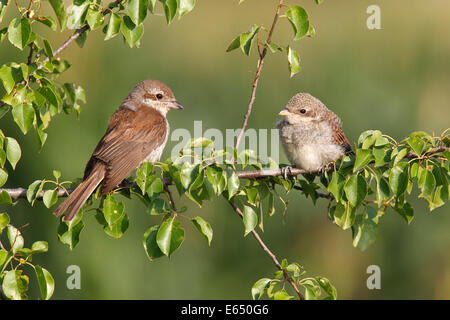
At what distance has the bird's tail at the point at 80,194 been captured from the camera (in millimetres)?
3578

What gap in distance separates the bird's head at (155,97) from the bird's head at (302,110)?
3.87 feet

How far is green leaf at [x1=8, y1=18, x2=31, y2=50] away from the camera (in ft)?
10.7

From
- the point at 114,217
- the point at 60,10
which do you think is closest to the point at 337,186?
the point at 114,217

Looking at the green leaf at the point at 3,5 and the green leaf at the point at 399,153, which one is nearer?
the green leaf at the point at 399,153

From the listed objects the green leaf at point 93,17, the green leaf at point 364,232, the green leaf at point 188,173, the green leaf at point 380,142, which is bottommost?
the green leaf at point 364,232

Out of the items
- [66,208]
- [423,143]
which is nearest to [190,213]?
[66,208]

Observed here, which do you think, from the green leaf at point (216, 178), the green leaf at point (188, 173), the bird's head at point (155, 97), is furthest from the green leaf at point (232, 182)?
the bird's head at point (155, 97)

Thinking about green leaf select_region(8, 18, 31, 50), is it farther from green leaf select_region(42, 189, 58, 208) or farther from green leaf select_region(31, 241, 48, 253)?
green leaf select_region(31, 241, 48, 253)

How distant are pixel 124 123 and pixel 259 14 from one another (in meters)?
4.06

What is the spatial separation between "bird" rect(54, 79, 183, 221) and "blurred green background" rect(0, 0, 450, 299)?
97 cm

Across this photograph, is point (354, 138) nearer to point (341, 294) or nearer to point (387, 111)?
point (387, 111)

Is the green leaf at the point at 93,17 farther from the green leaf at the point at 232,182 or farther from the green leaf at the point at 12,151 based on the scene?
the green leaf at the point at 232,182

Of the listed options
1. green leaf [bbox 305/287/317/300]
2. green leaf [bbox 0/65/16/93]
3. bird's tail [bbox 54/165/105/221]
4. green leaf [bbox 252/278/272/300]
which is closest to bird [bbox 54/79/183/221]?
bird's tail [bbox 54/165/105/221]

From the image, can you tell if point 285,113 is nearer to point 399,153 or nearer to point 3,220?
point 399,153
